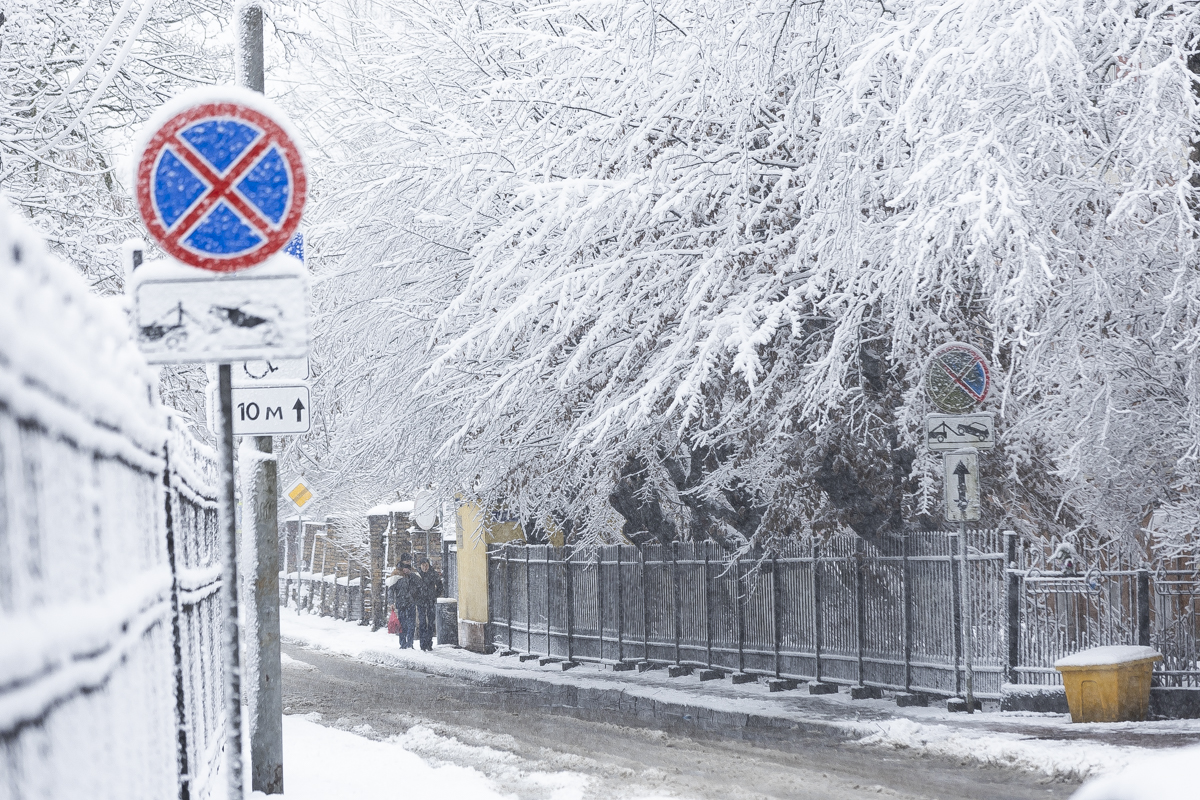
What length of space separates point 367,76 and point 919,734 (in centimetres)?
1136

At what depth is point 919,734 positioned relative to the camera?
12.5m

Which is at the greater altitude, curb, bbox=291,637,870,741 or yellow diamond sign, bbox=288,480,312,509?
yellow diamond sign, bbox=288,480,312,509

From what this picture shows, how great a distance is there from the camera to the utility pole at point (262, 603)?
31.1ft

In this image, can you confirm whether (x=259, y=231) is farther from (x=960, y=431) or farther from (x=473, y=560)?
(x=473, y=560)

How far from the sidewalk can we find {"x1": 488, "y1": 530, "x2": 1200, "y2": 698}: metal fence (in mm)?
495

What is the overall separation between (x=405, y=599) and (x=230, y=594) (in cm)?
2512

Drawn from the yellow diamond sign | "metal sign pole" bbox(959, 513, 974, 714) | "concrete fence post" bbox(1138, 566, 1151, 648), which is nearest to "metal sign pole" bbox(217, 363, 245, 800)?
"metal sign pole" bbox(959, 513, 974, 714)

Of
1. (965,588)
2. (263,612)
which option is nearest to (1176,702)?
(965,588)

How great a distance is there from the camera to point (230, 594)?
171 inches

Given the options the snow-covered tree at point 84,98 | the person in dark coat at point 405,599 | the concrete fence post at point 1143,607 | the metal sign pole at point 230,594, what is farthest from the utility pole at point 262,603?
the person in dark coat at point 405,599

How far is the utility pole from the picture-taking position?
947 centimetres

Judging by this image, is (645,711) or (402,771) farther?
(645,711)

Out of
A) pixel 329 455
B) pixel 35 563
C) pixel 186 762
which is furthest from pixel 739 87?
pixel 329 455

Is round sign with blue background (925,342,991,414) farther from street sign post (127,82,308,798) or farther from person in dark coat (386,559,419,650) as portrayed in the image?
person in dark coat (386,559,419,650)
